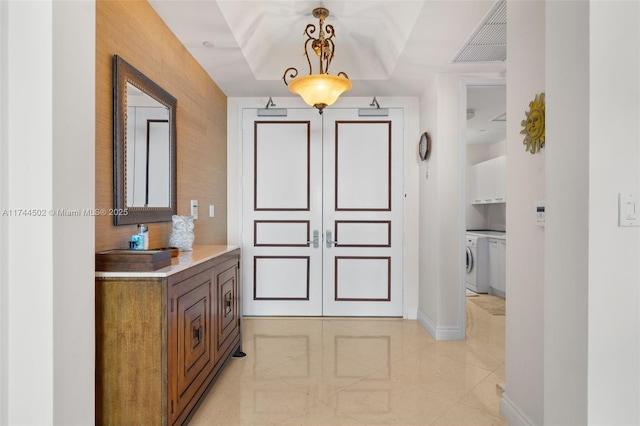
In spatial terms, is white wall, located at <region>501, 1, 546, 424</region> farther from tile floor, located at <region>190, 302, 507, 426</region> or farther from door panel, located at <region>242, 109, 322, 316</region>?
door panel, located at <region>242, 109, 322, 316</region>

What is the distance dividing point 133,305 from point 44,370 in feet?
1.54

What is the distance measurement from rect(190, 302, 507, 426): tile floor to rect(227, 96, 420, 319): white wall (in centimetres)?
67

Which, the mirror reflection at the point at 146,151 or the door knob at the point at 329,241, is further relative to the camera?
the door knob at the point at 329,241

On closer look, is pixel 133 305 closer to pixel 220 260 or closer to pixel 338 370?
pixel 220 260

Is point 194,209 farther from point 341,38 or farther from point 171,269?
point 341,38

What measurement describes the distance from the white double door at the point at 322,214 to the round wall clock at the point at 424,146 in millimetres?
290

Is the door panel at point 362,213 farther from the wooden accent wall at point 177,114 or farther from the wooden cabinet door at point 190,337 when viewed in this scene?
the wooden cabinet door at point 190,337

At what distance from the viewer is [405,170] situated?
4.15 m

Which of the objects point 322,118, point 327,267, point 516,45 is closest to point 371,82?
point 322,118

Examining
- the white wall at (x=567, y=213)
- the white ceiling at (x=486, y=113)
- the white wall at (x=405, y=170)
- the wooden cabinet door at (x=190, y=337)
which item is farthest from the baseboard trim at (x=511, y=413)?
the white ceiling at (x=486, y=113)

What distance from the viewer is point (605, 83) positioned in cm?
119

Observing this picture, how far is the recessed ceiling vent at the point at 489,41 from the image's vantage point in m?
2.47

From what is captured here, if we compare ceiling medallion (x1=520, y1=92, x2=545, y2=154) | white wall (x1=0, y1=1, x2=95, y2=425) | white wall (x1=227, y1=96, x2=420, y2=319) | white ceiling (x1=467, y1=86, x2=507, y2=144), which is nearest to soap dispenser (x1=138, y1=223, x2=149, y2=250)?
white wall (x1=0, y1=1, x2=95, y2=425)

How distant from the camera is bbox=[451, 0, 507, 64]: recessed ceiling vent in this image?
2475 millimetres
